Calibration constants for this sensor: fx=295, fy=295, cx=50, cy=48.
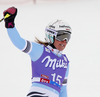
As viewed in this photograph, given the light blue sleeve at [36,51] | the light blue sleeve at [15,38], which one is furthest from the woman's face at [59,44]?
the light blue sleeve at [15,38]

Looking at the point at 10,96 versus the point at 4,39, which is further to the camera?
the point at 4,39

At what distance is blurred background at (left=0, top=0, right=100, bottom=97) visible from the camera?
11.2 ft

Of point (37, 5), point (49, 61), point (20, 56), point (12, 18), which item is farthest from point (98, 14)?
point (12, 18)

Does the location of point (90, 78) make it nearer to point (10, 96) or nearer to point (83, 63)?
point (83, 63)

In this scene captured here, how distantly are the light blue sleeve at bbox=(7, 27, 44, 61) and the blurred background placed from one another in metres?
1.47

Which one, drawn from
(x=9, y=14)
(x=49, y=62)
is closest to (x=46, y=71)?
(x=49, y=62)

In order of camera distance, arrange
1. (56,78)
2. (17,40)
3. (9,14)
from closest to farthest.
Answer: (9,14) → (17,40) → (56,78)

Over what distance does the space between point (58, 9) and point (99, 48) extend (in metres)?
1.26

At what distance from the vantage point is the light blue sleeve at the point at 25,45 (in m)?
1.69

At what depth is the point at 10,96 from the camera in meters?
3.29

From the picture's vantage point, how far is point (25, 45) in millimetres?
1794

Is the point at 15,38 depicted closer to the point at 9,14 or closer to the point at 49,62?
the point at 9,14

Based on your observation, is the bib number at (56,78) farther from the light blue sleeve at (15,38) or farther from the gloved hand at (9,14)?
the gloved hand at (9,14)

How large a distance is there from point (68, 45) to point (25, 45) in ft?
6.88
